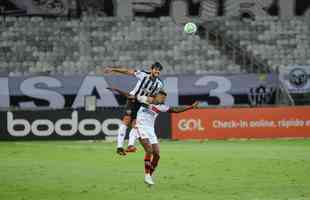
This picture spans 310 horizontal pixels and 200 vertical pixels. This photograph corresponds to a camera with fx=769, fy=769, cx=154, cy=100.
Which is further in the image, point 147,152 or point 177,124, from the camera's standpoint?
point 177,124

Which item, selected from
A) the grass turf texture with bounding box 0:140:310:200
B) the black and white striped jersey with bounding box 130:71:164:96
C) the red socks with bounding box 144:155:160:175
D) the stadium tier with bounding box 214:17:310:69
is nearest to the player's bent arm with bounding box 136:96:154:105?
the black and white striped jersey with bounding box 130:71:164:96

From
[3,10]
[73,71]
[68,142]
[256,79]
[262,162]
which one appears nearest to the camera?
[262,162]

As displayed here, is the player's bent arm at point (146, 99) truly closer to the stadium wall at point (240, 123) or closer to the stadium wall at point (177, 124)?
the stadium wall at point (177, 124)

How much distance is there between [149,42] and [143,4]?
3.15m

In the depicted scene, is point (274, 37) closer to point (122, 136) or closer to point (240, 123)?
point (240, 123)

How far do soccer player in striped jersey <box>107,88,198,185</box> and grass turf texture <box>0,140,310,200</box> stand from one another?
505 mm

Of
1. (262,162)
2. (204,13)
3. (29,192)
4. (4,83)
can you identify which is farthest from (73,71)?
(29,192)

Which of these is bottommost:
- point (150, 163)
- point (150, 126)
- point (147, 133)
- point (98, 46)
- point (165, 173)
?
point (165, 173)

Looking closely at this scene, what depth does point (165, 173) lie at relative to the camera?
19484 millimetres

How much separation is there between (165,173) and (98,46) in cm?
2159

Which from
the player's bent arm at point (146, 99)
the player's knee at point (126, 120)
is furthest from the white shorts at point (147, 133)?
the player's knee at point (126, 120)

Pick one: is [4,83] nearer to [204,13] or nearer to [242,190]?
[204,13]

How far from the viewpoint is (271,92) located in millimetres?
35312

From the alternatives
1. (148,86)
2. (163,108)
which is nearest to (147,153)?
(163,108)
